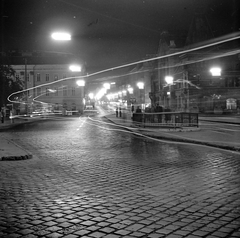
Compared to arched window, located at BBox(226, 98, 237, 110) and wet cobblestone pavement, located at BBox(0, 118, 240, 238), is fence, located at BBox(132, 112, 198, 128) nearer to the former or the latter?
wet cobblestone pavement, located at BBox(0, 118, 240, 238)

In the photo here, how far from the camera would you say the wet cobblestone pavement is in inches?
195

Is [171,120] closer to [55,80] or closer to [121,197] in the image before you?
[121,197]

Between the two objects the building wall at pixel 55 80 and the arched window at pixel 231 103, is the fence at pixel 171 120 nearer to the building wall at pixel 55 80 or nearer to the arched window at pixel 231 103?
the arched window at pixel 231 103

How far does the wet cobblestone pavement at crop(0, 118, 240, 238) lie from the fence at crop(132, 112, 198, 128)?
1287cm

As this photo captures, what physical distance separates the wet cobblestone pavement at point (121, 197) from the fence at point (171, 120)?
12.9m

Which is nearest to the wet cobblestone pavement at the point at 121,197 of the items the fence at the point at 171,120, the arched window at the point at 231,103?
the fence at the point at 171,120

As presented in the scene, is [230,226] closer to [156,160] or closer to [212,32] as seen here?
[156,160]

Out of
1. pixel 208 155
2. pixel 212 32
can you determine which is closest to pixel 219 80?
pixel 212 32

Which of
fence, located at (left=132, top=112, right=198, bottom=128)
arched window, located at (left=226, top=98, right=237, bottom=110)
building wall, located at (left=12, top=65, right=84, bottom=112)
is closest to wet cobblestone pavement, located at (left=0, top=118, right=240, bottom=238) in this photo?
fence, located at (left=132, top=112, right=198, bottom=128)

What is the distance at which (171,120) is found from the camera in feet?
84.3

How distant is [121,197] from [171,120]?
19390mm

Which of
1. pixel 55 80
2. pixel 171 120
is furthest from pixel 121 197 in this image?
pixel 55 80

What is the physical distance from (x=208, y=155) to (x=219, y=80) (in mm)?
51244

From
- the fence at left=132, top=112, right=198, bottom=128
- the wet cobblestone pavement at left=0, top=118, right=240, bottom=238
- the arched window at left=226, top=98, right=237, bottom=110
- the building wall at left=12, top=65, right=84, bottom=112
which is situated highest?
the building wall at left=12, top=65, right=84, bottom=112
